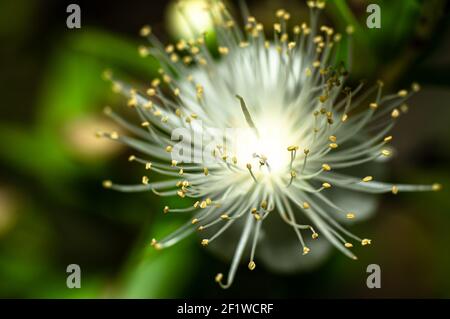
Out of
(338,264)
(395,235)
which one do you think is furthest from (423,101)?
(338,264)

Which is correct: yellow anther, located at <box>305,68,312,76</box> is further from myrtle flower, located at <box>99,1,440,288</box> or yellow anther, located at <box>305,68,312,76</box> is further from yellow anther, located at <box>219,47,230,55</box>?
yellow anther, located at <box>219,47,230,55</box>

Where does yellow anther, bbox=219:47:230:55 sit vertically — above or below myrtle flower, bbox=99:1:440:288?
above

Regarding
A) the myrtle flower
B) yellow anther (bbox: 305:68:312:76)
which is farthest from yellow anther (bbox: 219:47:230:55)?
yellow anther (bbox: 305:68:312:76)

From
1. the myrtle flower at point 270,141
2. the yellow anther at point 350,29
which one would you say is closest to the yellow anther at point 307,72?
the myrtle flower at point 270,141

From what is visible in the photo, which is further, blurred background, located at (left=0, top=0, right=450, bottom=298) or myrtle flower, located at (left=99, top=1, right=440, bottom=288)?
blurred background, located at (left=0, top=0, right=450, bottom=298)

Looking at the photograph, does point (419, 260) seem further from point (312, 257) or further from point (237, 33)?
point (237, 33)
